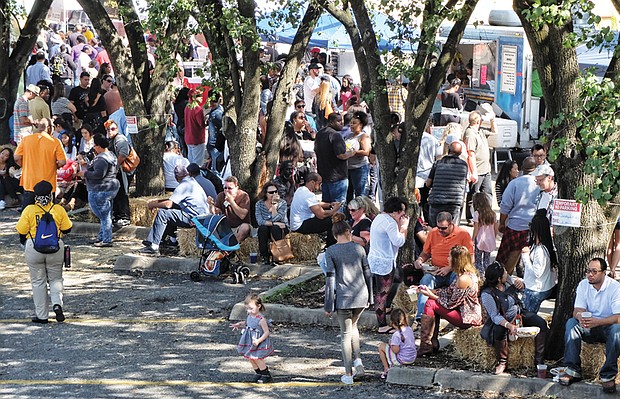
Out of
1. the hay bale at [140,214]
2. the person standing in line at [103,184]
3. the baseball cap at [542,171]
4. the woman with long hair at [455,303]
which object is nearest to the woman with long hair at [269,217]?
the person standing in line at [103,184]

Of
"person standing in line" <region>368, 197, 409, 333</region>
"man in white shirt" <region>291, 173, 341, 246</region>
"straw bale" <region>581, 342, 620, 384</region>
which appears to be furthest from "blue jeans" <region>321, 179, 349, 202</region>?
"straw bale" <region>581, 342, 620, 384</region>

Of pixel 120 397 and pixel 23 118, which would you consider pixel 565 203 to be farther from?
pixel 23 118

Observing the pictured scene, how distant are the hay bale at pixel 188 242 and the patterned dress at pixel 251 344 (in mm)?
4880

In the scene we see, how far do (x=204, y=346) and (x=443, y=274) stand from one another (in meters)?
2.70

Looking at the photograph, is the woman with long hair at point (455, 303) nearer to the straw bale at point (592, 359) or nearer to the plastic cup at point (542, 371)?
the plastic cup at point (542, 371)

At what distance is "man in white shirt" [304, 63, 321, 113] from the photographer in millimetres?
23844

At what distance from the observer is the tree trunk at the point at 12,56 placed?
21172 millimetres

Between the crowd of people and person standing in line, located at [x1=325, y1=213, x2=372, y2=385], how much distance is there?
0.01 metres

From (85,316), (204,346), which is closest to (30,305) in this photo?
(85,316)

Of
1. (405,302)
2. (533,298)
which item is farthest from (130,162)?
(533,298)

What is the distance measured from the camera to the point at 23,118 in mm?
20750

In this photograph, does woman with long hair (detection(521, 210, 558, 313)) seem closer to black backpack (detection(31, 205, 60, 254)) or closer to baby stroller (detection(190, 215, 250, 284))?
baby stroller (detection(190, 215, 250, 284))

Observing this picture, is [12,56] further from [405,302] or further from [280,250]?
[405,302]

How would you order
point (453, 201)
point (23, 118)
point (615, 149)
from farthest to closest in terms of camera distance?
point (23, 118)
point (453, 201)
point (615, 149)
